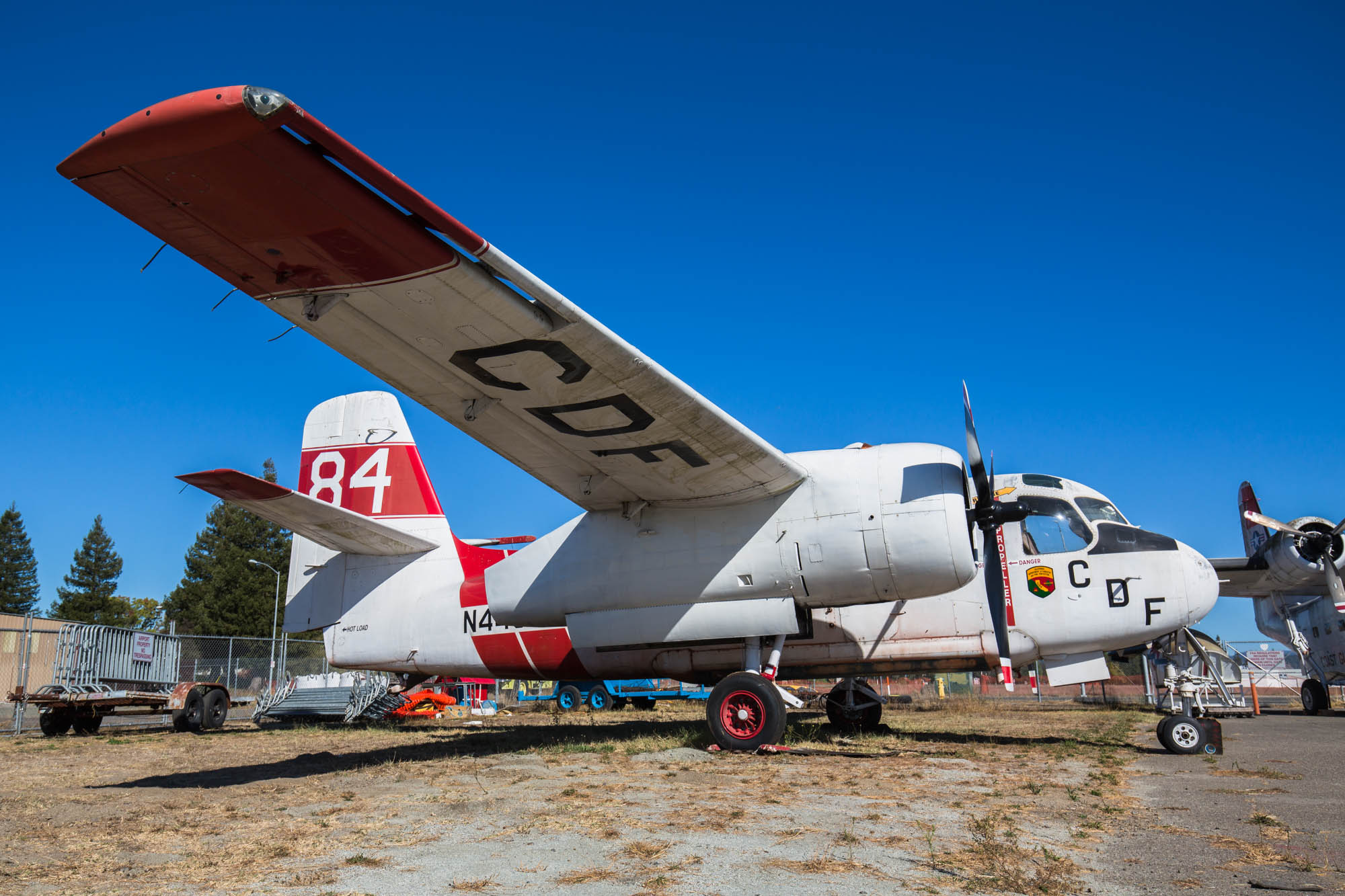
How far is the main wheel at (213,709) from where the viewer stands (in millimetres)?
16219

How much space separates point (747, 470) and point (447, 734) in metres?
7.60

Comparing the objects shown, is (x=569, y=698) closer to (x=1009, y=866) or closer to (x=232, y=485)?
(x=232, y=485)

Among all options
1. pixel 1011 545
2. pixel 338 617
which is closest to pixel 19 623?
pixel 338 617

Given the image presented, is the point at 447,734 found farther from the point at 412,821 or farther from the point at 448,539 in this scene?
the point at 412,821

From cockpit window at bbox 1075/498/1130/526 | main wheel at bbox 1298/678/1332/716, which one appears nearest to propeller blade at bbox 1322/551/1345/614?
main wheel at bbox 1298/678/1332/716

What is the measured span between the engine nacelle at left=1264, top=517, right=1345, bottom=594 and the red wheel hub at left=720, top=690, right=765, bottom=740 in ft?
51.1

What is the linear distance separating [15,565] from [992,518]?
80797 mm

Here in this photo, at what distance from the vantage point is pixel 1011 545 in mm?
10891

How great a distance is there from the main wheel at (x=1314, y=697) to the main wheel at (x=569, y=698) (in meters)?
18.9

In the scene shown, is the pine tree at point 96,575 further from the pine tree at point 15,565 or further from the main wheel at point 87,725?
the main wheel at point 87,725

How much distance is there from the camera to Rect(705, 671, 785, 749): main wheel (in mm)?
8812

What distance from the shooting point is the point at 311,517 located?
11.1 metres

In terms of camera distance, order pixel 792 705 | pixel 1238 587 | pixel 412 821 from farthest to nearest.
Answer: pixel 1238 587, pixel 792 705, pixel 412 821

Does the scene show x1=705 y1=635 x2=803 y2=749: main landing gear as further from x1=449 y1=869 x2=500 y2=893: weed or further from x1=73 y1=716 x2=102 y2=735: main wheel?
x1=73 y1=716 x2=102 y2=735: main wheel
